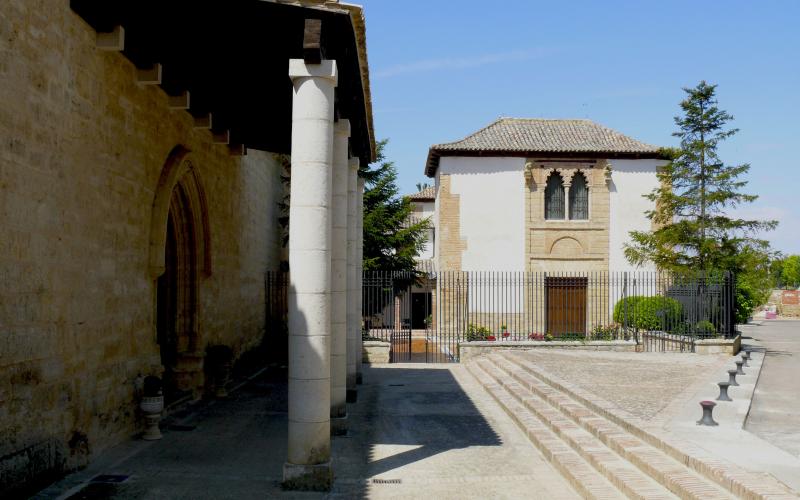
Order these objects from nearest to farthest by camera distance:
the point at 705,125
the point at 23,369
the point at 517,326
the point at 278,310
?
the point at 23,369, the point at 278,310, the point at 705,125, the point at 517,326

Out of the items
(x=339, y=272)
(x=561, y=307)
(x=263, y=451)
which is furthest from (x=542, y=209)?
(x=263, y=451)

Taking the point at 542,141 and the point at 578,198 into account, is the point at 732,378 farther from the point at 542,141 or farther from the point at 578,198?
the point at 542,141

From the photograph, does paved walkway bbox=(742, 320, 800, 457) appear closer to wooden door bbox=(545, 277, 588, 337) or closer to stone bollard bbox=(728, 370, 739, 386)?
stone bollard bbox=(728, 370, 739, 386)

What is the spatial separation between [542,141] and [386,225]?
287 inches

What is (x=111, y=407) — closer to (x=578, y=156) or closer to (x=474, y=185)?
(x=474, y=185)

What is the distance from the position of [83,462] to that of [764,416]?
810cm

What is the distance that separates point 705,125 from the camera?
20391mm

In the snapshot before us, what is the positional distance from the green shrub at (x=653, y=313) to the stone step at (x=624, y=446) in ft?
32.0

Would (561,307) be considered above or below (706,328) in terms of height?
above

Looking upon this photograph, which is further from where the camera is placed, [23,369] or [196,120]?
[196,120]

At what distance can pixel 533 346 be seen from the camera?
750 inches

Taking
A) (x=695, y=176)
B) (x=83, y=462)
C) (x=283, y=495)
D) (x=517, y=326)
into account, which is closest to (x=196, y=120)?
(x=83, y=462)

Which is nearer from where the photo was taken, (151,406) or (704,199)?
(151,406)

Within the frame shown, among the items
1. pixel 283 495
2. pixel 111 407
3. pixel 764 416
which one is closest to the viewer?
pixel 283 495
